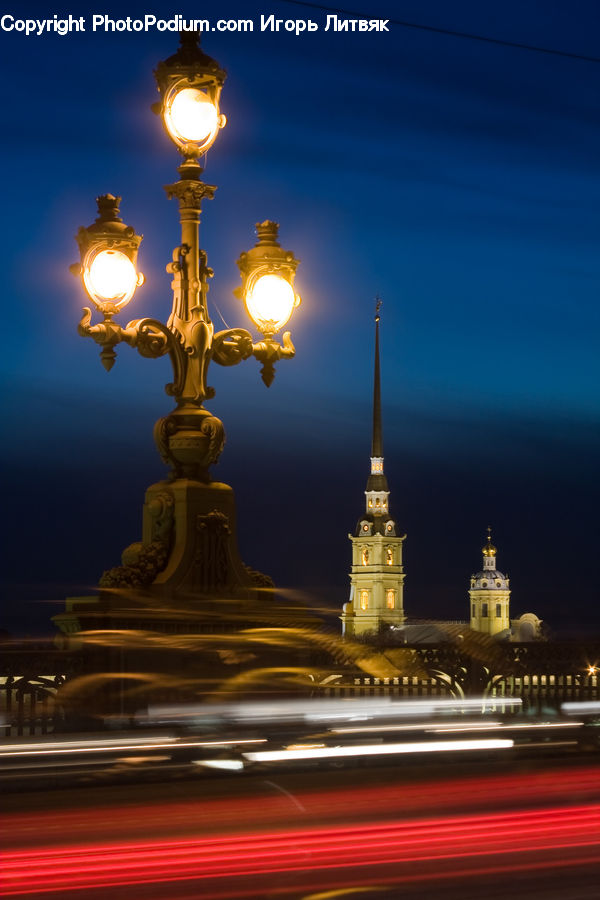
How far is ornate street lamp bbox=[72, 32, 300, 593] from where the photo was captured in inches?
535

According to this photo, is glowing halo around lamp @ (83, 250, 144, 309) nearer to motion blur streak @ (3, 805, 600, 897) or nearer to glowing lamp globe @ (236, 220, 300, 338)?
glowing lamp globe @ (236, 220, 300, 338)

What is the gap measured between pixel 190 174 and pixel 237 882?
7738mm

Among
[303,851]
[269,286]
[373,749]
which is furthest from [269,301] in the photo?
[303,851]

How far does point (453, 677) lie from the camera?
16.5m

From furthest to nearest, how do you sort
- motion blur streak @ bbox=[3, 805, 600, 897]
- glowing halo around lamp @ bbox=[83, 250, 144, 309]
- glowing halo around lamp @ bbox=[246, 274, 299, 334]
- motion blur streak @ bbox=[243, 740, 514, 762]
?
glowing halo around lamp @ bbox=[246, 274, 299, 334]
glowing halo around lamp @ bbox=[83, 250, 144, 309]
motion blur streak @ bbox=[243, 740, 514, 762]
motion blur streak @ bbox=[3, 805, 600, 897]

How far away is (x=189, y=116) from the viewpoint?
14266 mm

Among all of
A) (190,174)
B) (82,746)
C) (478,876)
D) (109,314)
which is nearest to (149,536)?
(109,314)

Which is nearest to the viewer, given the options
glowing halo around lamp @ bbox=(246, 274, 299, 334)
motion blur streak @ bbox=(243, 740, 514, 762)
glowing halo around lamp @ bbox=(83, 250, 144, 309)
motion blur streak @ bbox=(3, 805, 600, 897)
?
motion blur streak @ bbox=(3, 805, 600, 897)

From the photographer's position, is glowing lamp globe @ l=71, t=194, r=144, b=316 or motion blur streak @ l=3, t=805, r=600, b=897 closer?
motion blur streak @ l=3, t=805, r=600, b=897

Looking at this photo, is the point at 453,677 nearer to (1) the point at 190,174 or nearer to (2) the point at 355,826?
(1) the point at 190,174

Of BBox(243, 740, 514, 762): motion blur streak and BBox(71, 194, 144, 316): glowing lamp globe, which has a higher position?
BBox(71, 194, 144, 316): glowing lamp globe

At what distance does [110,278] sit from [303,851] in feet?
20.3

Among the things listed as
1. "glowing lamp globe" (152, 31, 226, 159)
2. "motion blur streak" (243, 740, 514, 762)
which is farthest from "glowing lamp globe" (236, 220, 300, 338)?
"motion blur streak" (243, 740, 514, 762)

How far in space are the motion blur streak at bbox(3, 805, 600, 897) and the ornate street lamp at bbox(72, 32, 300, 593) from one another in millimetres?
4423
